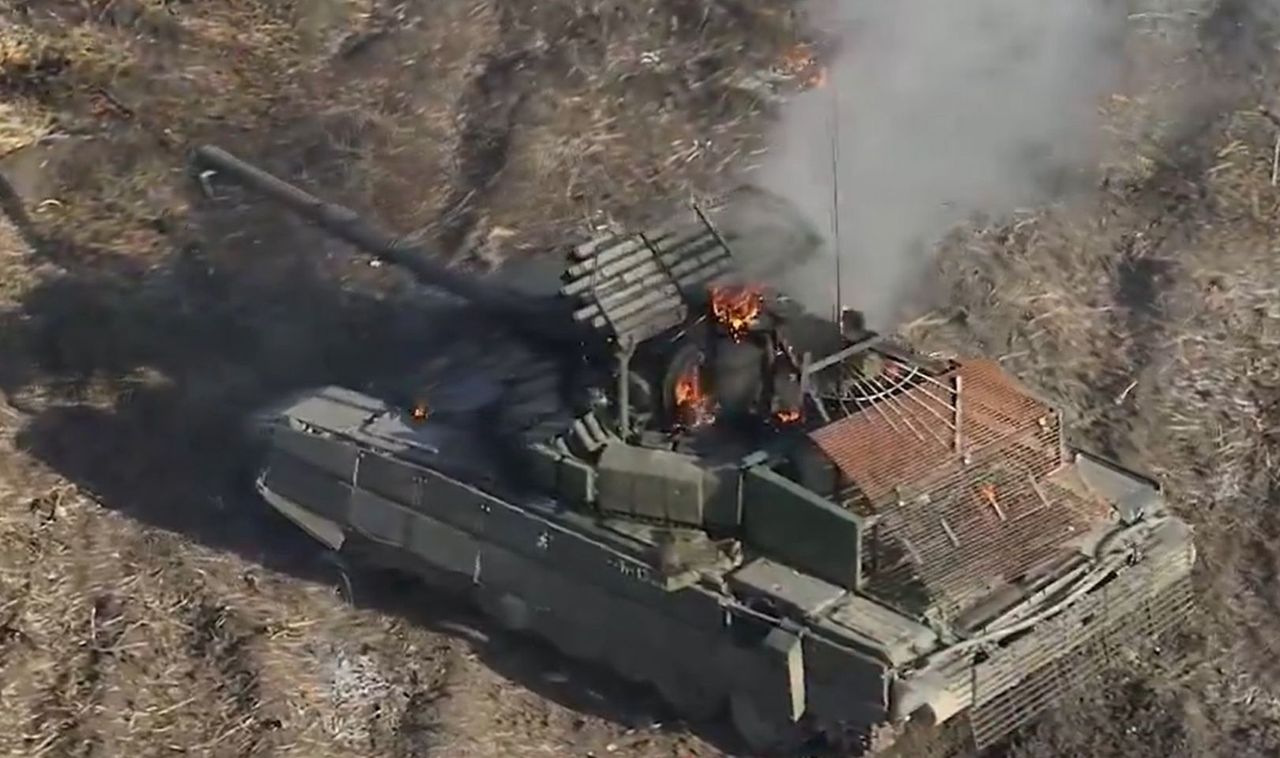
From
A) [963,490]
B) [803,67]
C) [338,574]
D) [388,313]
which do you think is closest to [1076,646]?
[963,490]

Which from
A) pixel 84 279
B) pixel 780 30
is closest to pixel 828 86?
pixel 780 30

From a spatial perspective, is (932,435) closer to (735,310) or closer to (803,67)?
(735,310)

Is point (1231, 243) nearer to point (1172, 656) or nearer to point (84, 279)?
point (1172, 656)

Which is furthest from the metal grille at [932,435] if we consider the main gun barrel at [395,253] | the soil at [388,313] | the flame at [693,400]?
the main gun barrel at [395,253]

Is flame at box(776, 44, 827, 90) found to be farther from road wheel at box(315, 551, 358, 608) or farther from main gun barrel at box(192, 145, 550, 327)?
road wheel at box(315, 551, 358, 608)

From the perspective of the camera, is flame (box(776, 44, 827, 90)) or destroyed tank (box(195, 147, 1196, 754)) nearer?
destroyed tank (box(195, 147, 1196, 754))

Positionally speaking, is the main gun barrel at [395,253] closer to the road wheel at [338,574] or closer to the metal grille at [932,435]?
the road wheel at [338,574]

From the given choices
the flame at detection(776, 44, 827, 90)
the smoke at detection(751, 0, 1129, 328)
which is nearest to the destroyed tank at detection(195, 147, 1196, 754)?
the smoke at detection(751, 0, 1129, 328)
